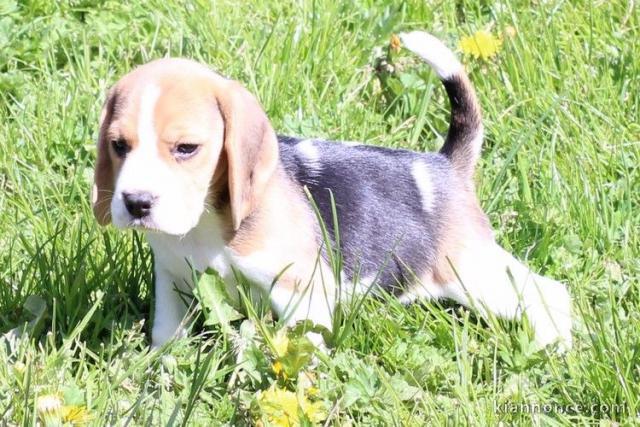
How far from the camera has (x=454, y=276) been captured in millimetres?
4477

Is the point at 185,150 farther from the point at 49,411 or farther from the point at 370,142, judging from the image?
the point at 370,142

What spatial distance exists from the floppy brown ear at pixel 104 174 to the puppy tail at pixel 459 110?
4.13ft

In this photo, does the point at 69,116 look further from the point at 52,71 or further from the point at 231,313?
the point at 231,313

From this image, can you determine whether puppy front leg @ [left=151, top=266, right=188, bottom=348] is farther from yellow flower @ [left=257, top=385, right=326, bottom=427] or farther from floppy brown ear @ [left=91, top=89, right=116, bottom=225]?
yellow flower @ [left=257, top=385, right=326, bottom=427]

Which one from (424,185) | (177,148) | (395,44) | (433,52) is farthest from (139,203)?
(395,44)

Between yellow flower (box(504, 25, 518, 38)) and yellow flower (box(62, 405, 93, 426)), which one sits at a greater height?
yellow flower (box(504, 25, 518, 38))

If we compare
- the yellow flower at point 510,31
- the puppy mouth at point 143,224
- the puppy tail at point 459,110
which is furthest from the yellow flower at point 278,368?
the yellow flower at point 510,31

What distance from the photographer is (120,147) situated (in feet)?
12.1

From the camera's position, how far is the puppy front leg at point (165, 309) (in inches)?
167

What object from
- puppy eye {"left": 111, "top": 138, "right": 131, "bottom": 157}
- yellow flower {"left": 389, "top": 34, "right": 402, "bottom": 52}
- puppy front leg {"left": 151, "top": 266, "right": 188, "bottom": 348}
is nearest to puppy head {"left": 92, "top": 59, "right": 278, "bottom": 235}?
puppy eye {"left": 111, "top": 138, "right": 131, "bottom": 157}

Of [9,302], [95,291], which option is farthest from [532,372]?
[9,302]

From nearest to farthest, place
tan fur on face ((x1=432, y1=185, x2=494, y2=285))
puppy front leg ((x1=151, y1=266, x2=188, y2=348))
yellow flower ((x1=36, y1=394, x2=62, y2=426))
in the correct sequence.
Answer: yellow flower ((x1=36, y1=394, x2=62, y2=426)) < puppy front leg ((x1=151, y1=266, x2=188, y2=348)) < tan fur on face ((x1=432, y1=185, x2=494, y2=285))

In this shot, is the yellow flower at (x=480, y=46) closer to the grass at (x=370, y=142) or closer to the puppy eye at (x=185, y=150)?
the grass at (x=370, y=142)

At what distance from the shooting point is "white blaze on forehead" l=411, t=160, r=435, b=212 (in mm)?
4484
